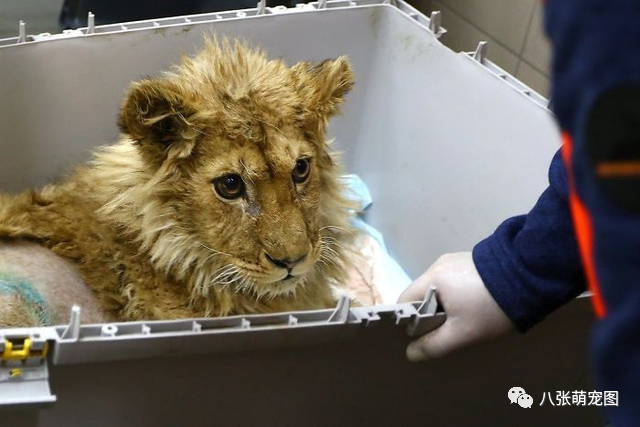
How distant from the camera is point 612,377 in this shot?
1.34ft

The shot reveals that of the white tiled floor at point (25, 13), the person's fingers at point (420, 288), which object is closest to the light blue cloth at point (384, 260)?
the person's fingers at point (420, 288)

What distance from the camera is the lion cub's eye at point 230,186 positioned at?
0.98 meters

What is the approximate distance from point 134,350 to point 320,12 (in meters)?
0.96

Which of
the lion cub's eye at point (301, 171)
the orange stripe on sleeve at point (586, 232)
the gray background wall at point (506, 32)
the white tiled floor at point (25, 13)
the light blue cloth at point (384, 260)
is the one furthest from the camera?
the white tiled floor at point (25, 13)

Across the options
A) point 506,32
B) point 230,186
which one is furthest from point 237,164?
point 506,32

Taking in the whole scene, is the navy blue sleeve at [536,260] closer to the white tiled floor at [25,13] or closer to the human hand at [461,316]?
the human hand at [461,316]

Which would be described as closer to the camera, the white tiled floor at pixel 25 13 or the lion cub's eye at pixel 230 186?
the lion cub's eye at pixel 230 186

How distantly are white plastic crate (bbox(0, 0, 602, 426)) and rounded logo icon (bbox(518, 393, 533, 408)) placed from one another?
0.04ft

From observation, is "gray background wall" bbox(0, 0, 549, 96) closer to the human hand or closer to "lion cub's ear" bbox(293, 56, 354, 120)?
→ "lion cub's ear" bbox(293, 56, 354, 120)

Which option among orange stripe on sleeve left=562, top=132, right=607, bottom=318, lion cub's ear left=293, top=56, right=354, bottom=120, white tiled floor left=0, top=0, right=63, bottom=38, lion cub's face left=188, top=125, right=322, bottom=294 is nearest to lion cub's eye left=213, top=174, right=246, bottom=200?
lion cub's face left=188, top=125, right=322, bottom=294

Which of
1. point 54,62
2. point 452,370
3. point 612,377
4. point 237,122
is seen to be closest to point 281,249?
point 237,122

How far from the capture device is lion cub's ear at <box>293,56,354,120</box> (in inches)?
42.1

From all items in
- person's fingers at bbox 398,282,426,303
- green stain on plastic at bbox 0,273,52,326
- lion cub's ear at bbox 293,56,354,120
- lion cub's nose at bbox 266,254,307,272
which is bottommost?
green stain on plastic at bbox 0,273,52,326

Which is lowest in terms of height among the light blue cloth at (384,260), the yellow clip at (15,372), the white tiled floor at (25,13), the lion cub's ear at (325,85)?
the light blue cloth at (384,260)
